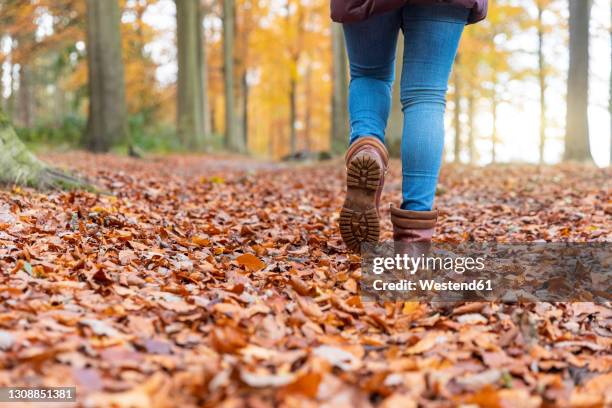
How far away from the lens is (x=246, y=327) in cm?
170

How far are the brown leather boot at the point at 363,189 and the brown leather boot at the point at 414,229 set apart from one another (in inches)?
5.0

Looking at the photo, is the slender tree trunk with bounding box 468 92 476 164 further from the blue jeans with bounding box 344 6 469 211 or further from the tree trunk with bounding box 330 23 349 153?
the blue jeans with bounding box 344 6 469 211

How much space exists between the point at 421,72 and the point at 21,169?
2.63 meters

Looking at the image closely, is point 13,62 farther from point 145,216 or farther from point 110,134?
point 145,216

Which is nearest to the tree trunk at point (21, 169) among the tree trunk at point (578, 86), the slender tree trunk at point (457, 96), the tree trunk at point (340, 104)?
the tree trunk at point (578, 86)

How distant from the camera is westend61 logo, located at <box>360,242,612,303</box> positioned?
2.10m

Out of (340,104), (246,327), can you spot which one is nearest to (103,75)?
(340,104)

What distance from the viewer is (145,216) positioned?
336 centimetres

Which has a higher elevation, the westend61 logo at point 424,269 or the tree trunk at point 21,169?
the tree trunk at point 21,169

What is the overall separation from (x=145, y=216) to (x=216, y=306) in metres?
1.71

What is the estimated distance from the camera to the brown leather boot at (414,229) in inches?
90.6

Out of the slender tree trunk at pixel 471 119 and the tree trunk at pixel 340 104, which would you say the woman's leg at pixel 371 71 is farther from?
the slender tree trunk at pixel 471 119

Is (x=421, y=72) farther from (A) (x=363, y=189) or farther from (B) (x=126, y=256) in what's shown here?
(B) (x=126, y=256)

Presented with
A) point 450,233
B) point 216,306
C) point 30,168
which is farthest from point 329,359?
point 30,168
